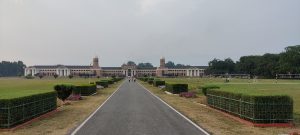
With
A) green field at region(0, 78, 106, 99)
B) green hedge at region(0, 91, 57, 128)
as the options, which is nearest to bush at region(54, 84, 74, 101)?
green field at region(0, 78, 106, 99)

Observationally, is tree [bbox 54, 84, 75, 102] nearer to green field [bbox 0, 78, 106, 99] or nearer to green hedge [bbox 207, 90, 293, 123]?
green field [bbox 0, 78, 106, 99]

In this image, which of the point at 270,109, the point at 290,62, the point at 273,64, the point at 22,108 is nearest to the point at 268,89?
the point at 270,109

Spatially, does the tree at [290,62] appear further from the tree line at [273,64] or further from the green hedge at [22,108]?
the green hedge at [22,108]

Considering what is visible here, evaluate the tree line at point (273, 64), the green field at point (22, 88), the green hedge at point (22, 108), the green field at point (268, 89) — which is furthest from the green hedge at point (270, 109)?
the tree line at point (273, 64)

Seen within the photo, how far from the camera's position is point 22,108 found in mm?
18828

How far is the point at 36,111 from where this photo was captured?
70.2ft

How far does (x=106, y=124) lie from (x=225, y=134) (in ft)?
16.7

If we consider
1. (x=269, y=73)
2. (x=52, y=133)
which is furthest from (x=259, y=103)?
(x=269, y=73)

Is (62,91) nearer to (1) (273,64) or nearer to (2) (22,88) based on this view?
(2) (22,88)

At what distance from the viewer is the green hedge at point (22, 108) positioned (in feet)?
55.7

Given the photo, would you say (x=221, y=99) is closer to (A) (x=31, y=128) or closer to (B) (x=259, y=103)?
(B) (x=259, y=103)

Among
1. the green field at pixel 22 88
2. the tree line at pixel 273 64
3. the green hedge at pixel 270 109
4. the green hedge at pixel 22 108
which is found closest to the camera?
the green hedge at pixel 22 108

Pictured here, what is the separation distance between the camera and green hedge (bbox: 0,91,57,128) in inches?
669

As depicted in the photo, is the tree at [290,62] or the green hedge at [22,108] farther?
the tree at [290,62]
